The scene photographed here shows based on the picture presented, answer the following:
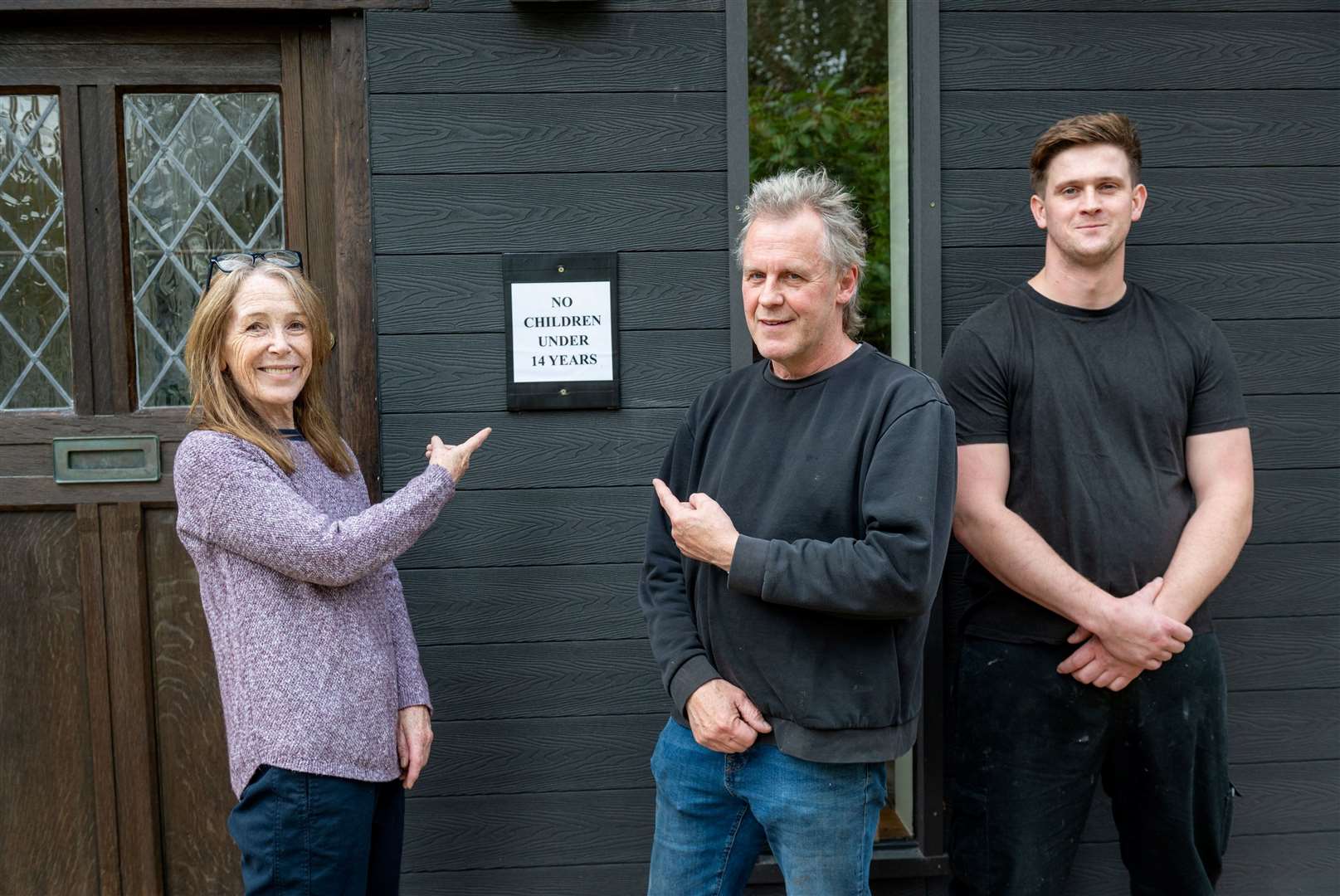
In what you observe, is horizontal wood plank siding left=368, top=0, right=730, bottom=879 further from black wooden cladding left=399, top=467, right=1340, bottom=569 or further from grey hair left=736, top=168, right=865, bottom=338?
grey hair left=736, top=168, right=865, bottom=338

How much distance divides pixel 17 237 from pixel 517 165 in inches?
42.2

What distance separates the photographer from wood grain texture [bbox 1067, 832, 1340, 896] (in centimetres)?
242

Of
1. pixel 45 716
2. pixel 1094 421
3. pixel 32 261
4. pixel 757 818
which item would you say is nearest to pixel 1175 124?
pixel 1094 421

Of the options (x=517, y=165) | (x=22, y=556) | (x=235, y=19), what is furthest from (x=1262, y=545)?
(x=22, y=556)

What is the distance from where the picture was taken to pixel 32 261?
2.29m

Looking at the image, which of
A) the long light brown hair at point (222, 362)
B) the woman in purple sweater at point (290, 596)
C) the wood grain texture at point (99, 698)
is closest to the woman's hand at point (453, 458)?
the woman in purple sweater at point (290, 596)

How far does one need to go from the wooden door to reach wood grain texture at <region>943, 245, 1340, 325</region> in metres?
1.27

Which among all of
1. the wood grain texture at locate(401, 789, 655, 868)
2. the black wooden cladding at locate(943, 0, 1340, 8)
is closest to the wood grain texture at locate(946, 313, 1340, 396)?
the black wooden cladding at locate(943, 0, 1340, 8)

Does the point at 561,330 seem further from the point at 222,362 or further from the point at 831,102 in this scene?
the point at 831,102

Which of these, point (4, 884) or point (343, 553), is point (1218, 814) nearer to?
point (343, 553)

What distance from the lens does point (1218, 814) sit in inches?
75.6

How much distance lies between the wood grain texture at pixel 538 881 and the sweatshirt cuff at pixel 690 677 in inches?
34.9

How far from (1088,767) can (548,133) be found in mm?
1581

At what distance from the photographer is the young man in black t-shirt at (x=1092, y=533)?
6.11ft
